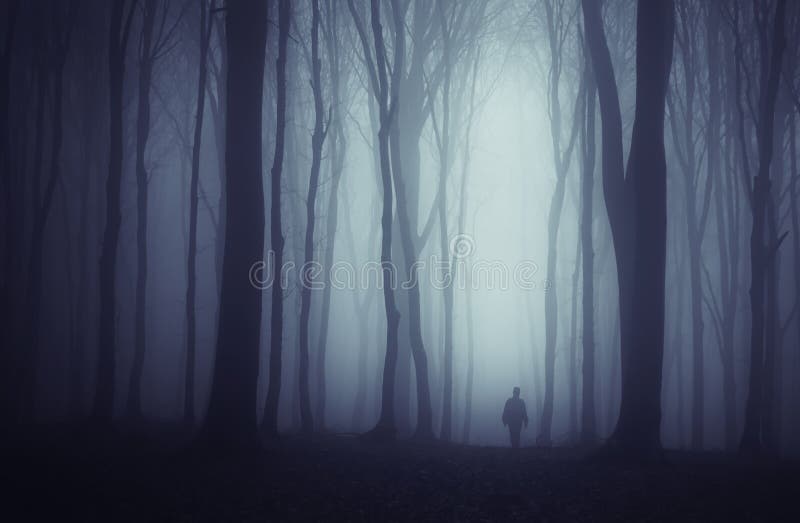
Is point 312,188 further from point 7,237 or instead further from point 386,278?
point 7,237

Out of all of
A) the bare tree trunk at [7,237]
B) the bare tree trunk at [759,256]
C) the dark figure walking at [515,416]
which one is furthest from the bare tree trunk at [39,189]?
the bare tree trunk at [759,256]

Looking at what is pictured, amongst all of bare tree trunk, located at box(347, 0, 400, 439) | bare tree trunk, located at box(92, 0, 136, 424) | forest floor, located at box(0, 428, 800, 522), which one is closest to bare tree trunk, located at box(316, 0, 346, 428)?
bare tree trunk, located at box(347, 0, 400, 439)

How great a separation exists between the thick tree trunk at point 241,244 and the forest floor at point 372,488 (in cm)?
63

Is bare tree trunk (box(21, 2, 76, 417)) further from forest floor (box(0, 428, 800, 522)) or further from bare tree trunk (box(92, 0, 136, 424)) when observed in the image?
forest floor (box(0, 428, 800, 522))

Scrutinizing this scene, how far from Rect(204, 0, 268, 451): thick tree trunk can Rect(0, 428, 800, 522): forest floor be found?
2.07 feet

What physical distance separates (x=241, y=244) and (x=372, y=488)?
3882 millimetres

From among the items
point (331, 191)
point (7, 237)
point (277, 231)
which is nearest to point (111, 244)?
point (277, 231)

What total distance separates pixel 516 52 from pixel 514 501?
686 inches

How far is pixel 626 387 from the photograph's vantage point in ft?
23.8

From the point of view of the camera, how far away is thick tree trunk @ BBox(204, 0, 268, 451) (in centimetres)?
689

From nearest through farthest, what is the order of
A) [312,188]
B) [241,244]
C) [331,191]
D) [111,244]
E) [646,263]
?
[241,244] → [646,263] → [111,244] → [312,188] → [331,191]

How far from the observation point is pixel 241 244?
708cm

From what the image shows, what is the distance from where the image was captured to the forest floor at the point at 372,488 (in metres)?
5.07

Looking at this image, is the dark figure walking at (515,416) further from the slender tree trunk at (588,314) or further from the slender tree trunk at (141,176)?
the slender tree trunk at (141,176)
